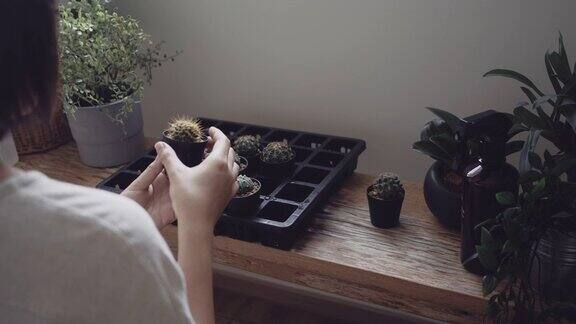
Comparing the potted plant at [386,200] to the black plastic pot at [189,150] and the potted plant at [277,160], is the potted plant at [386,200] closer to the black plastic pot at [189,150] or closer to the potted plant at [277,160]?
the potted plant at [277,160]

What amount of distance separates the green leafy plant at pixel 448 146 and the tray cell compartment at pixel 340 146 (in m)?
0.31

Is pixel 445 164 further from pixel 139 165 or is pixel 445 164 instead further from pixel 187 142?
pixel 139 165

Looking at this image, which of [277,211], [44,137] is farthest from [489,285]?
[44,137]

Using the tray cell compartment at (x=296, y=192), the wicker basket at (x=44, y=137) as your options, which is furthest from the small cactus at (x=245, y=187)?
the wicker basket at (x=44, y=137)

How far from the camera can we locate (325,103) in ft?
4.92

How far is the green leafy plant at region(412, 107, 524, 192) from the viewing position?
1.07 m

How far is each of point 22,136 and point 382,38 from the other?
42.0 inches

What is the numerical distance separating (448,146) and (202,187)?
52 centimetres

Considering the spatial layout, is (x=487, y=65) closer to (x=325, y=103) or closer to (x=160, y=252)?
(x=325, y=103)

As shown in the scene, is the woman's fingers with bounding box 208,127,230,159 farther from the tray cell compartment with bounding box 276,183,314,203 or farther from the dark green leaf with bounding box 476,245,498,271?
the dark green leaf with bounding box 476,245,498,271

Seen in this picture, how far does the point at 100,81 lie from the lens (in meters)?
1.38

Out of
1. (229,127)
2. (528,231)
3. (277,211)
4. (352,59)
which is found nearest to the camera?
(528,231)

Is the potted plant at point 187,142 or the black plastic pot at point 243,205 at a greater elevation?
the potted plant at point 187,142

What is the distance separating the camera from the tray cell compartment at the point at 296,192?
1252 mm
